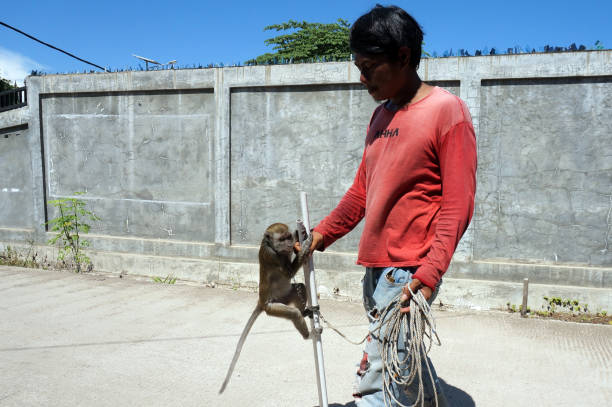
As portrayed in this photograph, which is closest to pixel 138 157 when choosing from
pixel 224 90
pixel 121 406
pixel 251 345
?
pixel 224 90

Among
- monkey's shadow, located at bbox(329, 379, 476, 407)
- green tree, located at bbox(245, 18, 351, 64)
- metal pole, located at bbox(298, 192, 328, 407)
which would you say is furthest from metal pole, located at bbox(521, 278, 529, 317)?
green tree, located at bbox(245, 18, 351, 64)

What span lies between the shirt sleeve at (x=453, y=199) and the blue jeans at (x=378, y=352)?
0.49 ft

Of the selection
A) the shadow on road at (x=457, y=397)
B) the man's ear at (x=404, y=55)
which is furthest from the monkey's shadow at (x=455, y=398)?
the man's ear at (x=404, y=55)

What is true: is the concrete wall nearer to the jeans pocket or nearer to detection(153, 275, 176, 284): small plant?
detection(153, 275, 176, 284): small plant

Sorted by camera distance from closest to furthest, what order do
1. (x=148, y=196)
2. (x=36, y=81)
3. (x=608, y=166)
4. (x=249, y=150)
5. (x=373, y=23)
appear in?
(x=373, y=23)
(x=608, y=166)
(x=249, y=150)
(x=148, y=196)
(x=36, y=81)

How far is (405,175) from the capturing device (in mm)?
1828

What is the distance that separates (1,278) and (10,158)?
2156mm

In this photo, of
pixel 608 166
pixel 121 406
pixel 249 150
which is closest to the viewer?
pixel 121 406

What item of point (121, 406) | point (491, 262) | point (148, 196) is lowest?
point (121, 406)

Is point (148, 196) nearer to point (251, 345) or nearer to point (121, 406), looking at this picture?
point (251, 345)

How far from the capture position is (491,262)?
539 cm

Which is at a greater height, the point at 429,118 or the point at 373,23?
the point at 373,23

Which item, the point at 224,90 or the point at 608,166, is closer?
the point at 608,166

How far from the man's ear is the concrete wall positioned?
12.7ft
